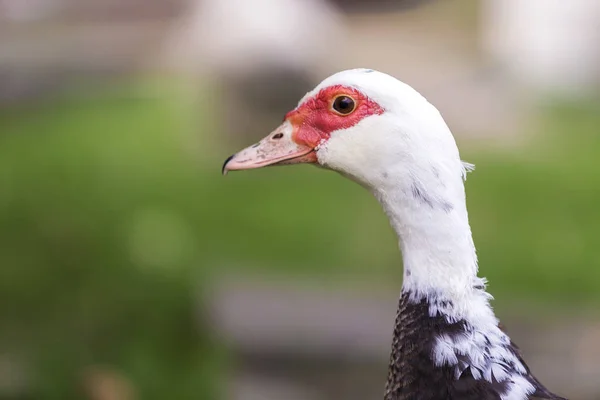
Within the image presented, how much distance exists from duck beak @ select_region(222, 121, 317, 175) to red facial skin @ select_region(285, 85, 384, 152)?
0.01 metres

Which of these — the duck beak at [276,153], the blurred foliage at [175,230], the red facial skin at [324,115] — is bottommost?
the duck beak at [276,153]

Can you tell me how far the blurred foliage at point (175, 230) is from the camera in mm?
3189

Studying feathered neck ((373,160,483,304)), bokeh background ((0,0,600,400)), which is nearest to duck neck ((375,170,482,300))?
feathered neck ((373,160,483,304))

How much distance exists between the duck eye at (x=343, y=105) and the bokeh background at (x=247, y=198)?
147 cm

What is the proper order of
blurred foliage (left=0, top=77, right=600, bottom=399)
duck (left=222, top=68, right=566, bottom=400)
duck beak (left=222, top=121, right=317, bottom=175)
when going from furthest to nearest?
blurred foliage (left=0, top=77, right=600, bottom=399)
duck beak (left=222, top=121, right=317, bottom=175)
duck (left=222, top=68, right=566, bottom=400)

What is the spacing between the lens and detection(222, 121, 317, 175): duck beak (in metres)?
1.84

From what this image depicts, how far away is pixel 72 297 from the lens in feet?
12.1

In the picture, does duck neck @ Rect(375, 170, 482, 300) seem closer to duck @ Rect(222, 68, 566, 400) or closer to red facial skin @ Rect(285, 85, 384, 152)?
duck @ Rect(222, 68, 566, 400)

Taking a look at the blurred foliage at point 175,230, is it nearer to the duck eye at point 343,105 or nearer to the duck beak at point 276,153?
the duck beak at point 276,153

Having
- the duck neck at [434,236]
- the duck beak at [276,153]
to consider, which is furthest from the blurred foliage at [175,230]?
the duck neck at [434,236]

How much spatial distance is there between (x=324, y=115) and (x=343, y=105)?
6 centimetres

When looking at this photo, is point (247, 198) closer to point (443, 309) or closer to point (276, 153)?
point (276, 153)

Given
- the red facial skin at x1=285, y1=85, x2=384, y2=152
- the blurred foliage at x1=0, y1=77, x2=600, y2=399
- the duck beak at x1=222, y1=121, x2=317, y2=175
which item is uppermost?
the blurred foliage at x1=0, y1=77, x2=600, y2=399

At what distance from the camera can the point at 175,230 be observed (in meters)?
4.41
